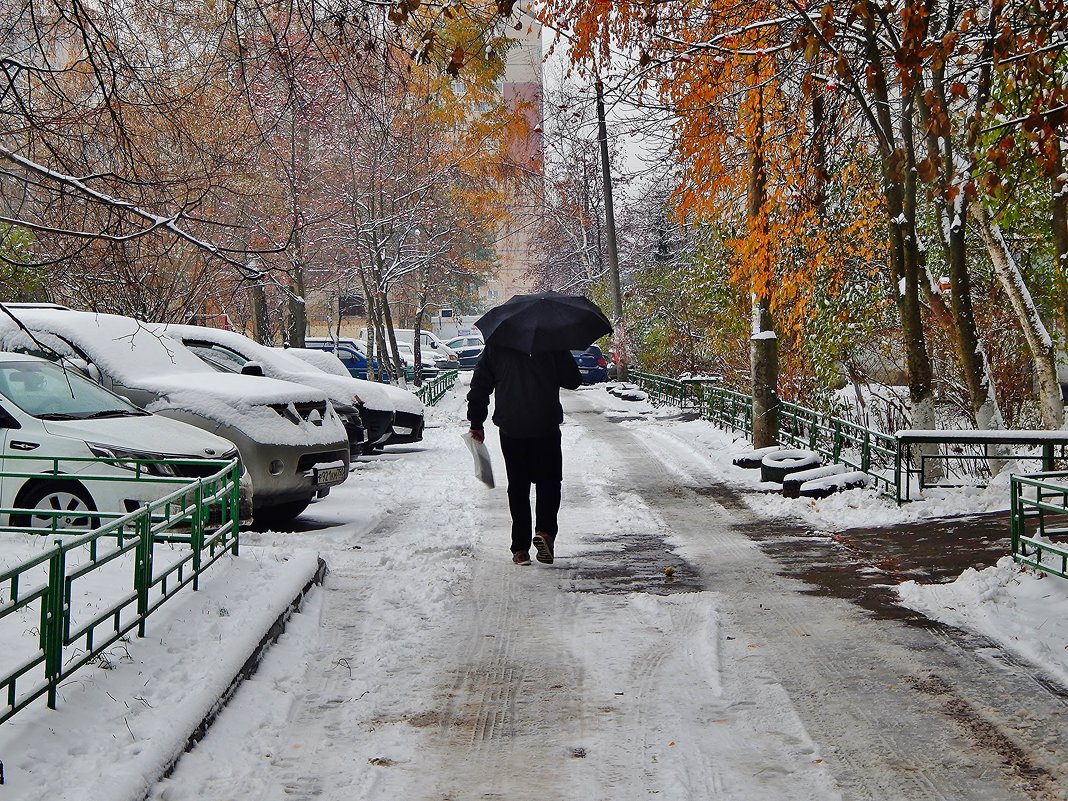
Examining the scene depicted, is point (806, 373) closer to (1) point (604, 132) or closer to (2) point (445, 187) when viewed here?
(2) point (445, 187)

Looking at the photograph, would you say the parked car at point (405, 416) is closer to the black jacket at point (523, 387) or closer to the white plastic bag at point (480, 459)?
the white plastic bag at point (480, 459)

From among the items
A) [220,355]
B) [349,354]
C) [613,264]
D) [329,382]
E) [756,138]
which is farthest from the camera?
[349,354]

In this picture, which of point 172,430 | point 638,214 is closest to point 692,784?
point 172,430

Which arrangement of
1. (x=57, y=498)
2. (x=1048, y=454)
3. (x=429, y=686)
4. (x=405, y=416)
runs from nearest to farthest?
(x=429, y=686) < (x=57, y=498) < (x=1048, y=454) < (x=405, y=416)

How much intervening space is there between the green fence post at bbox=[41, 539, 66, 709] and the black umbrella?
4.41 metres

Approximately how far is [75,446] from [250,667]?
13.1ft

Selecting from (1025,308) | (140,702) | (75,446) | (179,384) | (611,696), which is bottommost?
(611,696)

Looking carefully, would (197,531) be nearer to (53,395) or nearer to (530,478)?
(530,478)

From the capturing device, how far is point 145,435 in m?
9.44

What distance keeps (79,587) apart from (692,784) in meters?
4.16

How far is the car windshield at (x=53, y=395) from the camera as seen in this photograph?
32.0ft

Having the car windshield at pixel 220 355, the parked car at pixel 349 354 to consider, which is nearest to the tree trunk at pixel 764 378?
the car windshield at pixel 220 355

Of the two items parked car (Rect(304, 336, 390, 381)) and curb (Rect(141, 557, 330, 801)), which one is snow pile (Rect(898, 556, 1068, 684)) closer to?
curb (Rect(141, 557, 330, 801))

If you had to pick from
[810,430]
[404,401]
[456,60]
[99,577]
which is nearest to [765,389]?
[810,430]
